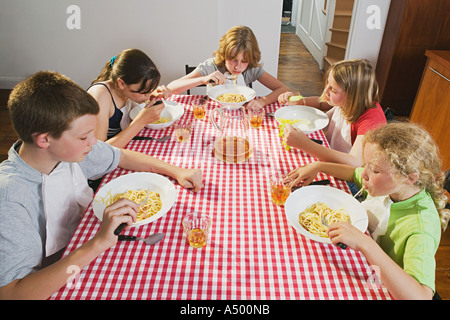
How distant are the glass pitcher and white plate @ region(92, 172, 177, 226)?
1.27ft

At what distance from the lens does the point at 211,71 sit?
2.73 meters

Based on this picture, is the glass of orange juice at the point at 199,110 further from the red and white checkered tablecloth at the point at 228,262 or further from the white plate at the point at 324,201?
the white plate at the point at 324,201

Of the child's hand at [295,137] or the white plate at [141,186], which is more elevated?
the child's hand at [295,137]

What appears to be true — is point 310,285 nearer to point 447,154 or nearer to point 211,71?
point 211,71

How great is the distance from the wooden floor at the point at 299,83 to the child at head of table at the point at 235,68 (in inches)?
66.4

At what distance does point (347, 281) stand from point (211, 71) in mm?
2076

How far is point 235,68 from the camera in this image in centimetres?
259

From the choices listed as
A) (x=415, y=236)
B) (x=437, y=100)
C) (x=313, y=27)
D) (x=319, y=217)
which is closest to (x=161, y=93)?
(x=319, y=217)

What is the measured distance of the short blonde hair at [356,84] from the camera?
6.15 ft

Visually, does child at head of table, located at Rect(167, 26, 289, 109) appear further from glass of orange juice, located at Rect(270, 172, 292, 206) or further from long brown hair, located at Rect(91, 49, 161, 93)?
glass of orange juice, located at Rect(270, 172, 292, 206)

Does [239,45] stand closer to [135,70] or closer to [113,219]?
[135,70]

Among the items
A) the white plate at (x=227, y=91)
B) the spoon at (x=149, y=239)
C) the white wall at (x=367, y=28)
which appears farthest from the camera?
the white wall at (x=367, y=28)

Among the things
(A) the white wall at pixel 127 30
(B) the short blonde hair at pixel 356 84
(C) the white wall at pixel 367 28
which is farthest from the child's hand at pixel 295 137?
(C) the white wall at pixel 367 28
